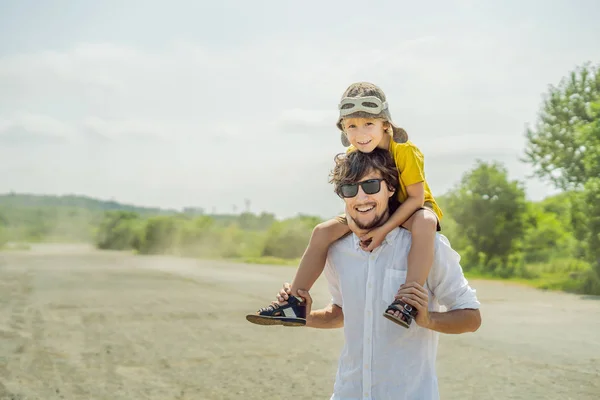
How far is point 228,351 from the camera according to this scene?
10.9 m

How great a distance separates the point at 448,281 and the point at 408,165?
1.76 ft

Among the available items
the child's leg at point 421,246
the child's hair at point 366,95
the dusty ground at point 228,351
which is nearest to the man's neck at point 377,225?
the child's leg at point 421,246

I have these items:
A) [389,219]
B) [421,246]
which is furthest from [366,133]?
[421,246]

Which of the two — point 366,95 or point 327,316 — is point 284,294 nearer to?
point 327,316

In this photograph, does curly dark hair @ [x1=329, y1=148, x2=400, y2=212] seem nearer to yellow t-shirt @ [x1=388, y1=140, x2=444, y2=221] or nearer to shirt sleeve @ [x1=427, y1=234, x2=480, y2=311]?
yellow t-shirt @ [x1=388, y1=140, x2=444, y2=221]

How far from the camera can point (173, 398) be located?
808cm

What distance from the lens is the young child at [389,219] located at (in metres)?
2.71

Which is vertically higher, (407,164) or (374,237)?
(407,164)

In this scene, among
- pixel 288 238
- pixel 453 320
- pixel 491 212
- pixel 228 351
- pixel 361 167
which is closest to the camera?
pixel 453 320

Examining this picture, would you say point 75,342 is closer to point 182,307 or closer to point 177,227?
point 182,307

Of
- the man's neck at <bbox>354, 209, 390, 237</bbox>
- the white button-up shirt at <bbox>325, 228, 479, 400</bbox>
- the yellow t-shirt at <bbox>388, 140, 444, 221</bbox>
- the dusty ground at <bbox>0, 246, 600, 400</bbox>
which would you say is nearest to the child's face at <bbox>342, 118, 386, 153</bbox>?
the yellow t-shirt at <bbox>388, 140, 444, 221</bbox>

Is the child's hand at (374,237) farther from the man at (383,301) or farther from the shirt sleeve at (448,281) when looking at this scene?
the shirt sleeve at (448,281)

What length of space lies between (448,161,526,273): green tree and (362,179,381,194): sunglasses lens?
22505mm

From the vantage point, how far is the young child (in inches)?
107
